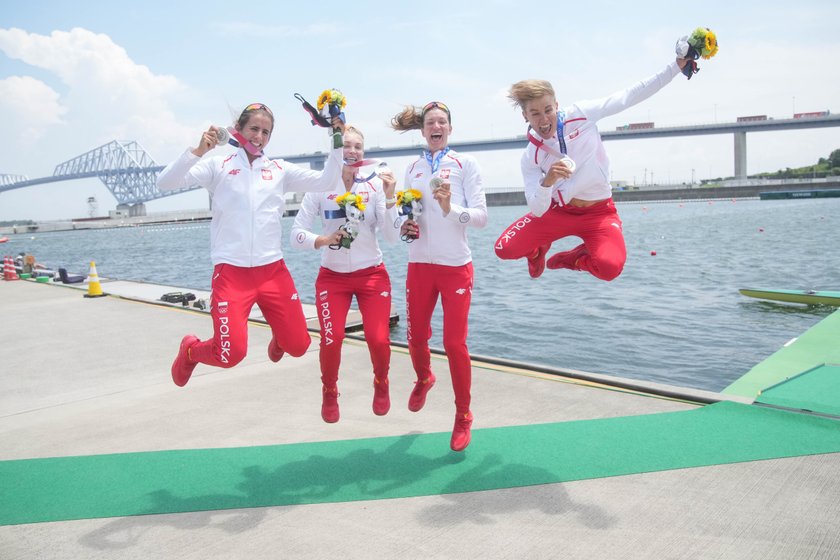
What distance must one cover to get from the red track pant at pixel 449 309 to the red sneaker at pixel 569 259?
0.91 metres

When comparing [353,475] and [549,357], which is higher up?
[353,475]

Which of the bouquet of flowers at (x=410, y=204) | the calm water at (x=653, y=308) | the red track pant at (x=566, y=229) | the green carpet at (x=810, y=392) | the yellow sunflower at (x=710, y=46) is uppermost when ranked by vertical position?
the yellow sunflower at (x=710, y=46)

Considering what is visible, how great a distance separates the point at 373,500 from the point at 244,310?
62.7 inches

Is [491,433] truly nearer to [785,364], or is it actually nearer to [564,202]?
[564,202]

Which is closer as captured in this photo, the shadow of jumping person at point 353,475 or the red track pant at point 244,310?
the shadow of jumping person at point 353,475

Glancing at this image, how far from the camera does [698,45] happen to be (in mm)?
4285

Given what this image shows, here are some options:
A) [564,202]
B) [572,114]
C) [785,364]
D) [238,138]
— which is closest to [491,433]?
[564,202]

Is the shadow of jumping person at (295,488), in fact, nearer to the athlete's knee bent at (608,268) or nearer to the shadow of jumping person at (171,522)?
the shadow of jumping person at (171,522)

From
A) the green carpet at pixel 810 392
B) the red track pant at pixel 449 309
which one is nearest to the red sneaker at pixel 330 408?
the red track pant at pixel 449 309

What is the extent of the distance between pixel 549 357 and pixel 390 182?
344 inches

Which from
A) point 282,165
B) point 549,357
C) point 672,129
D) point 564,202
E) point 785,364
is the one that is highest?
point 672,129

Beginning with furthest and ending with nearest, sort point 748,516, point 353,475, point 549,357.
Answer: point 549,357
point 353,475
point 748,516

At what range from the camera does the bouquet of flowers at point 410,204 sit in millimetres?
4516

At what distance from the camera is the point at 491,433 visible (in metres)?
5.12
